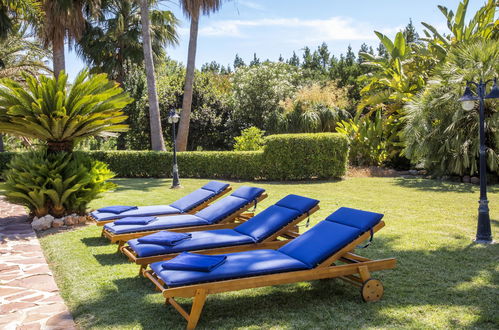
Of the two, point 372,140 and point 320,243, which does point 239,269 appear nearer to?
point 320,243

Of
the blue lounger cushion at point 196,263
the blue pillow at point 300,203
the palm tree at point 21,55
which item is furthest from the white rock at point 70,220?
the palm tree at point 21,55

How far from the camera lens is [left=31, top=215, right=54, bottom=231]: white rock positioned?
8.37m

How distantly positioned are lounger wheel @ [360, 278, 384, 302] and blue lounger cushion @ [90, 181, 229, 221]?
3.91 m

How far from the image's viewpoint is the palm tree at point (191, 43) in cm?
1789

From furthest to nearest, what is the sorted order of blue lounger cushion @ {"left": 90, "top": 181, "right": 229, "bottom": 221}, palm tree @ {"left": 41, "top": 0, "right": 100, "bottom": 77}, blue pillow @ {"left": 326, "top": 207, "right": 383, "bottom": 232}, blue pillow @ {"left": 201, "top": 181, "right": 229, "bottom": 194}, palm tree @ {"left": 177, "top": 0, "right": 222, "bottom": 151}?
palm tree @ {"left": 177, "top": 0, "right": 222, "bottom": 151} < palm tree @ {"left": 41, "top": 0, "right": 100, "bottom": 77} < blue pillow @ {"left": 201, "top": 181, "right": 229, "bottom": 194} < blue lounger cushion @ {"left": 90, "top": 181, "right": 229, "bottom": 221} < blue pillow @ {"left": 326, "top": 207, "right": 383, "bottom": 232}

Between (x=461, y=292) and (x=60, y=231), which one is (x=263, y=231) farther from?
(x=60, y=231)

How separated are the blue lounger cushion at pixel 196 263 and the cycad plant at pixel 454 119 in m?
10.2

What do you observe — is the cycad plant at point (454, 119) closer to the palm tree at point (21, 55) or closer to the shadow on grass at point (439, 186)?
the shadow on grass at point (439, 186)

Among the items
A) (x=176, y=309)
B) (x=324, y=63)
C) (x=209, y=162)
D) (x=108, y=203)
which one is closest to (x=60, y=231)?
(x=108, y=203)

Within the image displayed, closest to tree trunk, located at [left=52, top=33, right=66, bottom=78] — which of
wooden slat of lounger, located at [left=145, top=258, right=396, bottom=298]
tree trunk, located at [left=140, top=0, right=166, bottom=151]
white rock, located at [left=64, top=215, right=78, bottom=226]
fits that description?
tree trunk, located at [left=140, top=0, right=166, bottom=151]

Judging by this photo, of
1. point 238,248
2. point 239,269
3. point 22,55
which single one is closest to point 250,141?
point 238,248

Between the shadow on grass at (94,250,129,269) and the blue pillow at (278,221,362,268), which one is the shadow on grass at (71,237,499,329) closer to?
the blue pillow at (278,221,362,268)

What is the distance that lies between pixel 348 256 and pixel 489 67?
387 inches

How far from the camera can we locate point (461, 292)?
464 cm
